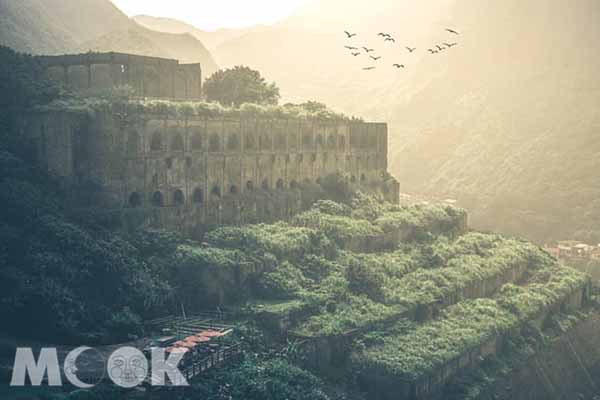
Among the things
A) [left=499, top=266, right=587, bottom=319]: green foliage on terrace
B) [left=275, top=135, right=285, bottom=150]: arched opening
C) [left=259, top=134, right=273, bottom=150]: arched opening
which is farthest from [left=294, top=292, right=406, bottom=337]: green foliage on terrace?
[left=275, top=135, right=285, bottom=150]: arched opening

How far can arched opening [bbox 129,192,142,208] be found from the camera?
36.7 metres

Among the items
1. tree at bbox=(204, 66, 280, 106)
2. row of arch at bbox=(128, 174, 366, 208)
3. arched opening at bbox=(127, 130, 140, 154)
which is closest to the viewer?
arched opening at bbox=(127, 130, 140, 154)

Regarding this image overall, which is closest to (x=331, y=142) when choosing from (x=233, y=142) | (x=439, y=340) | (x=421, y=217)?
(x=421, y=217)

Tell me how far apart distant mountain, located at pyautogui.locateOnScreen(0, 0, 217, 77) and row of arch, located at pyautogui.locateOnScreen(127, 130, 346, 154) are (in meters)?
31.1

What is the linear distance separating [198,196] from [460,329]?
14.0 metres

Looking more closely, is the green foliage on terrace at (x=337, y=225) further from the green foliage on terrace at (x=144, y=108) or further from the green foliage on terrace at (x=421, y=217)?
the green foliage on terrace at (x=144, y=108)

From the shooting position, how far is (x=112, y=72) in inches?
1617

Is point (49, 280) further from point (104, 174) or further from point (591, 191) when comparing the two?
point (591, 191)

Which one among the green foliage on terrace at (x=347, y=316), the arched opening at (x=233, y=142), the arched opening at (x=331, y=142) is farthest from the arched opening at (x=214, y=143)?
the arched opening at (x=331, y=142)

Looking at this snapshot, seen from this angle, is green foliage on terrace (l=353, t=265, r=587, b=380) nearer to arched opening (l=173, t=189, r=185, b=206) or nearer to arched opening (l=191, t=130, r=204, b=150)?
arched opening (l=173, t=189, r=185, b=206)

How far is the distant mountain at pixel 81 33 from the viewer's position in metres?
78.0

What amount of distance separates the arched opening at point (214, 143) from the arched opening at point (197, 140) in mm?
704

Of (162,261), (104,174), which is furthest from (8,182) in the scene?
(162,261)

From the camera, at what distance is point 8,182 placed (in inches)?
1268
